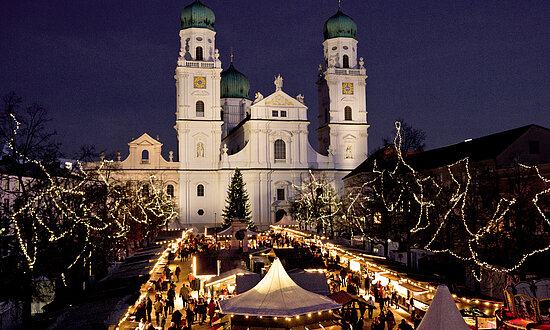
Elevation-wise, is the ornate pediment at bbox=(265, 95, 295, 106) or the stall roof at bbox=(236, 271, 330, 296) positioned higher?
the ornate pediment at bbox=(265, 95, 295, 106)

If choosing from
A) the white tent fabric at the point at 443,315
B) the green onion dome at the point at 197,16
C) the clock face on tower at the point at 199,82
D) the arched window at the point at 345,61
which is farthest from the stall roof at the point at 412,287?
the green onion dome at the point at 197,16

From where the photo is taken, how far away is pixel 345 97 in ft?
216

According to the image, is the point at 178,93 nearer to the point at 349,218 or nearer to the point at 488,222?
the point at 349,218

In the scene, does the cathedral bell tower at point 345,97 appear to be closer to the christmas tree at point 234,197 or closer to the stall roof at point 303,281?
the christmas tree at point 234,197

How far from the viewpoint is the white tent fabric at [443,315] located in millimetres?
10453

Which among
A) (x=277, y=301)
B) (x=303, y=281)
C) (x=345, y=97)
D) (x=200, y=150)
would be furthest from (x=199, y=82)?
(x=277, y=301)

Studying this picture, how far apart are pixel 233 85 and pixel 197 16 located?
1849 cm

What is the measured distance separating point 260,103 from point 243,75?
21.5m

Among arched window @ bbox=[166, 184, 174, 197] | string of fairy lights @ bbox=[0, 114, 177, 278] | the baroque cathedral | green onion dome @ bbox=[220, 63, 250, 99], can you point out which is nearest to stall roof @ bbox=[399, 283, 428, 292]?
string of fairy lights @ bbox=[0, 114, 177, 278]

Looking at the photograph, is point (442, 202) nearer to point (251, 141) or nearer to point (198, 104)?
point (251, 141)

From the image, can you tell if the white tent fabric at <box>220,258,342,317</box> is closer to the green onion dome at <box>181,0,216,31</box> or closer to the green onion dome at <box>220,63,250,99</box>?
the green onion dome at <box>181,0,216,31</box>

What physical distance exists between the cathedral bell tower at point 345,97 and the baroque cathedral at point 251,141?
0.12m

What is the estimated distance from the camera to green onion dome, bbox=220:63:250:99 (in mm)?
82438

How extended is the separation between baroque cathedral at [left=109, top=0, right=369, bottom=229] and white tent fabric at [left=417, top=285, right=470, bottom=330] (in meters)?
52.2
